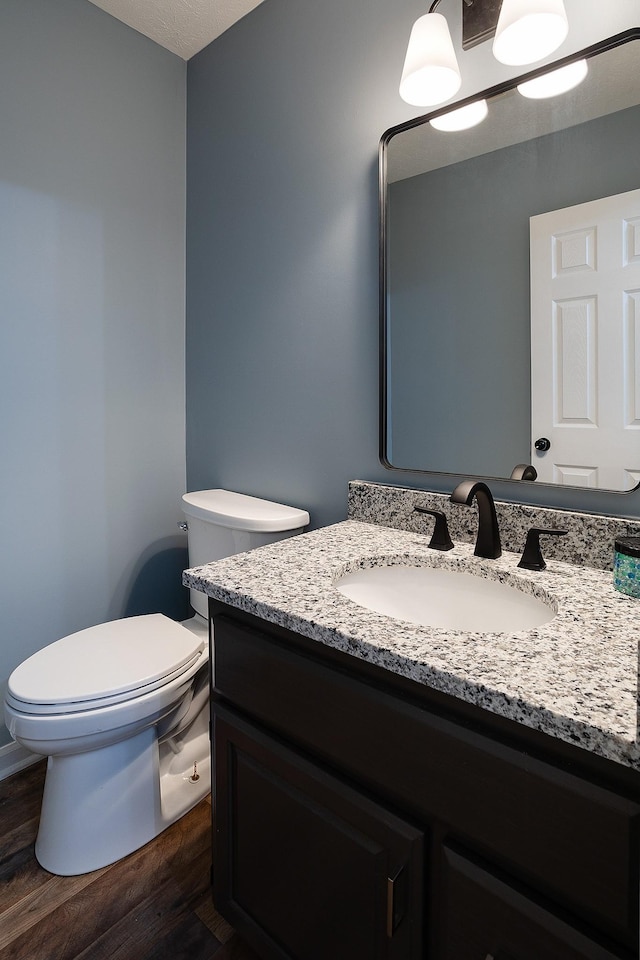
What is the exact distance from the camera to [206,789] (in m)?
1.52

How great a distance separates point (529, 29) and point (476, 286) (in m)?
0.47

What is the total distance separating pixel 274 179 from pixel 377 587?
1.32 metres

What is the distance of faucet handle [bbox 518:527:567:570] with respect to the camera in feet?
3.28

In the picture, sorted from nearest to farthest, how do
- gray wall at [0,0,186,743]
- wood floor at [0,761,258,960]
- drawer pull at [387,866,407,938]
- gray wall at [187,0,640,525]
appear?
drawer pull at [387,866,407,938]
wood floor at [0,761,258,960]
gray wall at [187,0,640,525]
gray wall at [0,0,186,743]

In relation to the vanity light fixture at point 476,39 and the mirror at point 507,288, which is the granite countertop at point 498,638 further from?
the vanity light fixture at point 476,39

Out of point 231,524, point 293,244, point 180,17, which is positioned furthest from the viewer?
point 180,17

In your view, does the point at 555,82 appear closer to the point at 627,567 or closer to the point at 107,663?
the point at 627,567

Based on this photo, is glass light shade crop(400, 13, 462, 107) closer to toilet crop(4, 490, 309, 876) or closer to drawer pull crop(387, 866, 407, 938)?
toilet crop(4, 490, 309, 876)

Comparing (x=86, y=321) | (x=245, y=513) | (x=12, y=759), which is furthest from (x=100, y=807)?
(x=86, y=321)

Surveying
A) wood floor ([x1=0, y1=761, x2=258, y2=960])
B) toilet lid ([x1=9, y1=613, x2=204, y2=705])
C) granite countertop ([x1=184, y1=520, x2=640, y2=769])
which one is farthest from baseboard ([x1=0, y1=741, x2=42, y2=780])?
granite countertop ([x1=184, y1=520, x2=640, y2=769])

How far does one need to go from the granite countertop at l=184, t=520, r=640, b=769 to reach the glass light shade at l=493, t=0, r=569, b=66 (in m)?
1.03

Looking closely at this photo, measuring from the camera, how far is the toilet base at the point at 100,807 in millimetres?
1265

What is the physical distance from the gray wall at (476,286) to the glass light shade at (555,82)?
9cm

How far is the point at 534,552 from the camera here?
1006 mm
